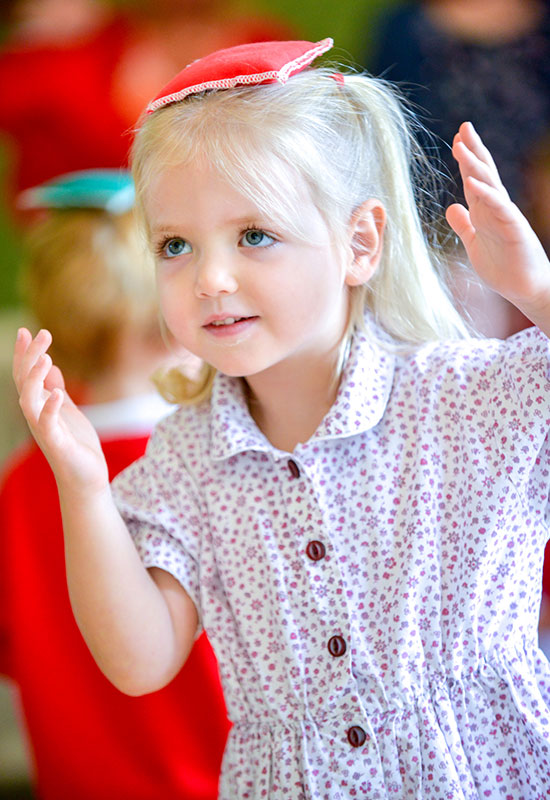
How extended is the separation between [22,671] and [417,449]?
2.36 ft

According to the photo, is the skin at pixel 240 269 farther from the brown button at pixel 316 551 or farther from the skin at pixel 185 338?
the brown button at pixel 316 551

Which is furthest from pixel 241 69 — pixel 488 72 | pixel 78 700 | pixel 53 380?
pixel 488 72

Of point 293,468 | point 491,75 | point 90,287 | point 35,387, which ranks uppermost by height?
point 491,75

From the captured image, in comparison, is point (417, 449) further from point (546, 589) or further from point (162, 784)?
point (162, 784)

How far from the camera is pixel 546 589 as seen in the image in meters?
1.32

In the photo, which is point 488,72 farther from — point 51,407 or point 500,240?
point 51,407

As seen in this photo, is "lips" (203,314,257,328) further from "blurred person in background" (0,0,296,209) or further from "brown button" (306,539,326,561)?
"blurred person in background" (0,0,296,209)

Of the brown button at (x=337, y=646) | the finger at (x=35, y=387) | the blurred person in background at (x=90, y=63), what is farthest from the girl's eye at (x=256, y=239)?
the blurred person in background at (x=90, y=63)

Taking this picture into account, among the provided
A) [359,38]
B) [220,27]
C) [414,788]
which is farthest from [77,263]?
[359,38]

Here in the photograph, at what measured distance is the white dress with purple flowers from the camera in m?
0.90

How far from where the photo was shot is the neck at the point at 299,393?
101 centimetres

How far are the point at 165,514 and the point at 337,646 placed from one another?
0.69 ft

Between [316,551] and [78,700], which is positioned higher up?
[316,551]

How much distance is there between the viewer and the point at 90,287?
1457 millimetres
